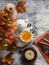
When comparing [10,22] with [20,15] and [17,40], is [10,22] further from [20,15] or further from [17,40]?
[20,15]

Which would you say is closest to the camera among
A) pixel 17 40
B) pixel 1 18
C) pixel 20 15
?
pixel 1 18

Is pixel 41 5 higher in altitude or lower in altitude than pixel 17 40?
higher

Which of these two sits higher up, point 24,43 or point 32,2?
point 32,2

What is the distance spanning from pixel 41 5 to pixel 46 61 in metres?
0.35

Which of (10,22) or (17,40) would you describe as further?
(17,40)

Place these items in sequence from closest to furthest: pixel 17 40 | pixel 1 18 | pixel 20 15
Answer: pixel 1 18 < pixel 17 40 < pixel 20 15

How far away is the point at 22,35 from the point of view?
3.27ft

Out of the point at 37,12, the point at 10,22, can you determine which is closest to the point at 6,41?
the point at 10,22

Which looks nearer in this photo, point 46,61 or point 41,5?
point 46,61

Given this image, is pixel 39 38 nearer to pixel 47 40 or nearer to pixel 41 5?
pixel 47 40

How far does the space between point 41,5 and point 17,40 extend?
0.32 metres

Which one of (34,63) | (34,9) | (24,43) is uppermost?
(34,9)

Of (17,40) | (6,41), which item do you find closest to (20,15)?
(17,40)

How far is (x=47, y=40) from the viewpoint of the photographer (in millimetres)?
1057
